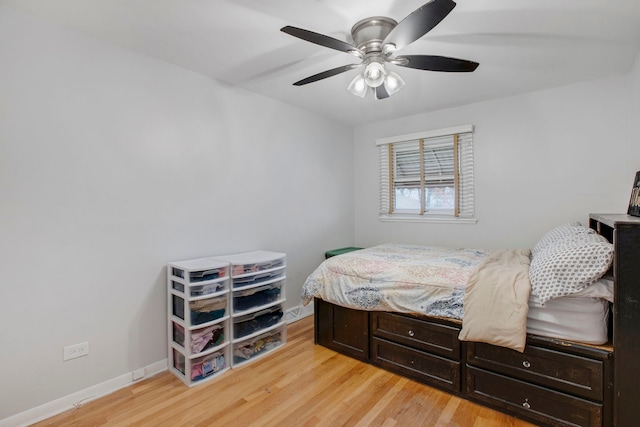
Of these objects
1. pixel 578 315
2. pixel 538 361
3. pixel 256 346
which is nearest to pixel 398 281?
pixel 538 361

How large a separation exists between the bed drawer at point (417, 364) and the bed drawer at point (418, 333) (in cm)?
4

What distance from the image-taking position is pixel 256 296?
8.75ft

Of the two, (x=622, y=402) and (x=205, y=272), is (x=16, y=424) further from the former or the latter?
(x=622, y=402)

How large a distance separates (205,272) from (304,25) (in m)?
1.83

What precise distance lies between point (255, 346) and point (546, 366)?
2105 millimetres

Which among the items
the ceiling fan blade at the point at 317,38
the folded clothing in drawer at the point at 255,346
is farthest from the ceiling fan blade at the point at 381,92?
the folded clothing in drawer at the point at 255,346

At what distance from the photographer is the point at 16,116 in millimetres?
1813

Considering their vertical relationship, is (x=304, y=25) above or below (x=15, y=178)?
above

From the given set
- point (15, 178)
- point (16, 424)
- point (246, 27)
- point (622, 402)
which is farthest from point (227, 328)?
point (622, 402)

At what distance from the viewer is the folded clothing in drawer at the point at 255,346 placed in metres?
2.57

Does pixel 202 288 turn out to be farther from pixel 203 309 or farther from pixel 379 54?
pixel 379 54

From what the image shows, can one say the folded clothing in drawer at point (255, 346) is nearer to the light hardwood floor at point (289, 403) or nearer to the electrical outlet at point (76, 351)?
the light hardwood floor at point (289, 403)

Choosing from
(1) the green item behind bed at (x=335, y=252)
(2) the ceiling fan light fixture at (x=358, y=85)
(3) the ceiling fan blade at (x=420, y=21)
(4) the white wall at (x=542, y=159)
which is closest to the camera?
(3) the ceiling fan blade at (x=420, y=21)

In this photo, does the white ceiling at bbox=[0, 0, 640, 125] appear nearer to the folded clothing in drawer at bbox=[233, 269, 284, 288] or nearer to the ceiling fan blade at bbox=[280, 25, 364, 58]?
the ceiling fan blade at bbox=[280, 25, 364, 58]
